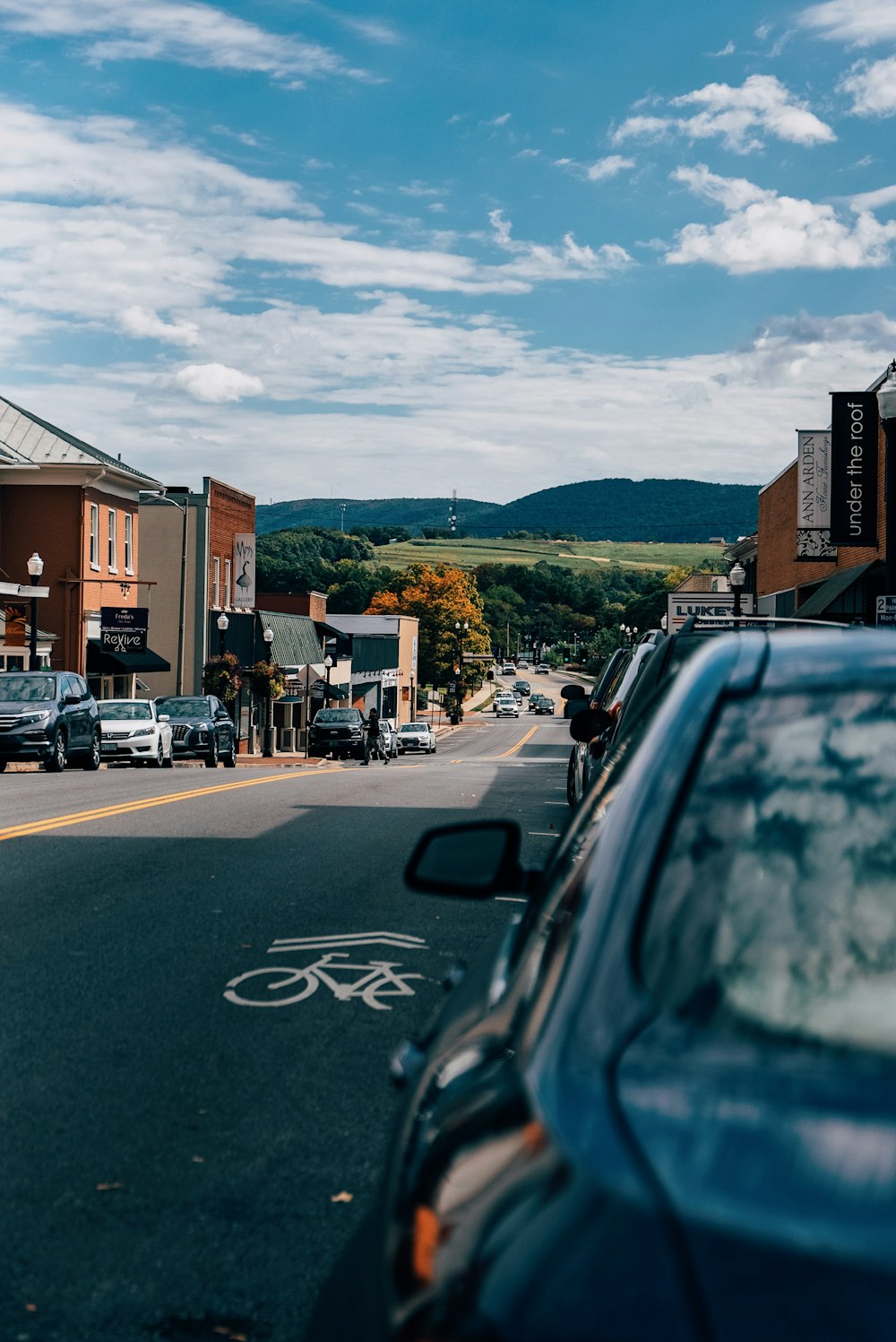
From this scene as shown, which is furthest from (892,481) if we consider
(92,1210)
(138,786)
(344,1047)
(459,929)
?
(92,1210)

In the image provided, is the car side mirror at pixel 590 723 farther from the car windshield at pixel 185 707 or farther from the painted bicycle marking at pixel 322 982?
the car windshield at pixel 185 707

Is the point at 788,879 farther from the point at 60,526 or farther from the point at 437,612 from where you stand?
the point at 437,612

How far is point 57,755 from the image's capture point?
2658cm

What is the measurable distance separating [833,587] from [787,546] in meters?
10.6

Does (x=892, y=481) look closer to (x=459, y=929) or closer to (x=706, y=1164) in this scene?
(x=459, y=929)

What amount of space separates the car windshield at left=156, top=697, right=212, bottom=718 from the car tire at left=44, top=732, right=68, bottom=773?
9.79 metres

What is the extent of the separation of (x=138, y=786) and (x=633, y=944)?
1915 cm

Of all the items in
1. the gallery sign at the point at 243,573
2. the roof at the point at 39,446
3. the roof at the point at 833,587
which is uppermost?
the roof at the point at 39,446

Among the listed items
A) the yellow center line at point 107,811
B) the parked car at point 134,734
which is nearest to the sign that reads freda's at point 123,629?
the parked car at point 134,734

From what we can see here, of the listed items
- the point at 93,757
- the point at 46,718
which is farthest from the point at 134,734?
the point at 46,718

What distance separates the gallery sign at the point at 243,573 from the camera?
59.1 m

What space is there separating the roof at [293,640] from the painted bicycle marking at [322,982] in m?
49.3

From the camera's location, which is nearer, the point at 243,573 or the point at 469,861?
the point at 469,861

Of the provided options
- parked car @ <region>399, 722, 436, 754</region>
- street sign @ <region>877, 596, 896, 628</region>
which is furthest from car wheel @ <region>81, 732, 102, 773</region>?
parked car @ <region>399, 722, 436, 754</region>
